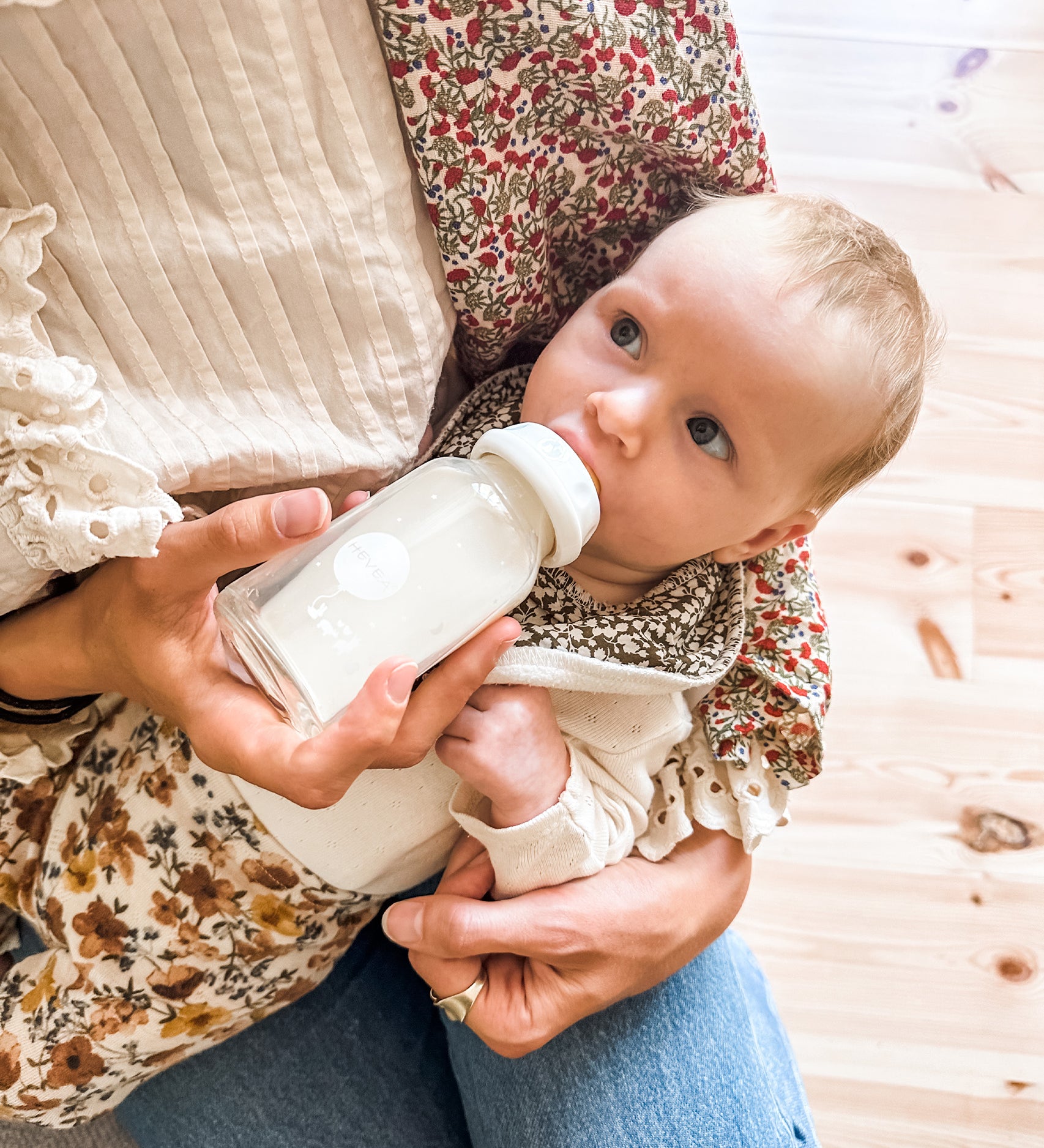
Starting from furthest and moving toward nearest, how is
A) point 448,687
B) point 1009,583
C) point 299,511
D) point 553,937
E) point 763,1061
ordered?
point 1009,583, point 763,1061, point 553,937, point 448,687, point 299,511

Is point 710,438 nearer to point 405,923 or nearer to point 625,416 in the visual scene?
point 625,416

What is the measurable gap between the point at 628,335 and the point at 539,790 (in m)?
0.38

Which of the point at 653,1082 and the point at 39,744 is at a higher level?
the point at 39,744

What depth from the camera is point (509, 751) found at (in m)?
0.75

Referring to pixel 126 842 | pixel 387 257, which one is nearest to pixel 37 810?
pixel 126 842

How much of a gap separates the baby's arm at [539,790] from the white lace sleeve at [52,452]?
0.31 metres

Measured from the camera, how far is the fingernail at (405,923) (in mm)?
825

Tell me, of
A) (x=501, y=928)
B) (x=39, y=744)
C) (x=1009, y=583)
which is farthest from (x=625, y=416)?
(x=1009, y=583)

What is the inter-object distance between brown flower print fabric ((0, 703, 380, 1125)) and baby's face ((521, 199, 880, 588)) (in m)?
0.42

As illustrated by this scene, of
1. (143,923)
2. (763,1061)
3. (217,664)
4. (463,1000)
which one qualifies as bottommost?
(763,1061)

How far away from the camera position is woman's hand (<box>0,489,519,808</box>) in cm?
59

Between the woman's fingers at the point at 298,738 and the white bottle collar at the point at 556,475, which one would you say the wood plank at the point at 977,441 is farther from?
the woman's fingers at the point at 298,738

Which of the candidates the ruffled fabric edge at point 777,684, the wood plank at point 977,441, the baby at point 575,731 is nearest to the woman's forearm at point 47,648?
the baby at point 575,731

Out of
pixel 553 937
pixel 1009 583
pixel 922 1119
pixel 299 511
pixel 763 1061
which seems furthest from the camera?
pixel 1009 583
